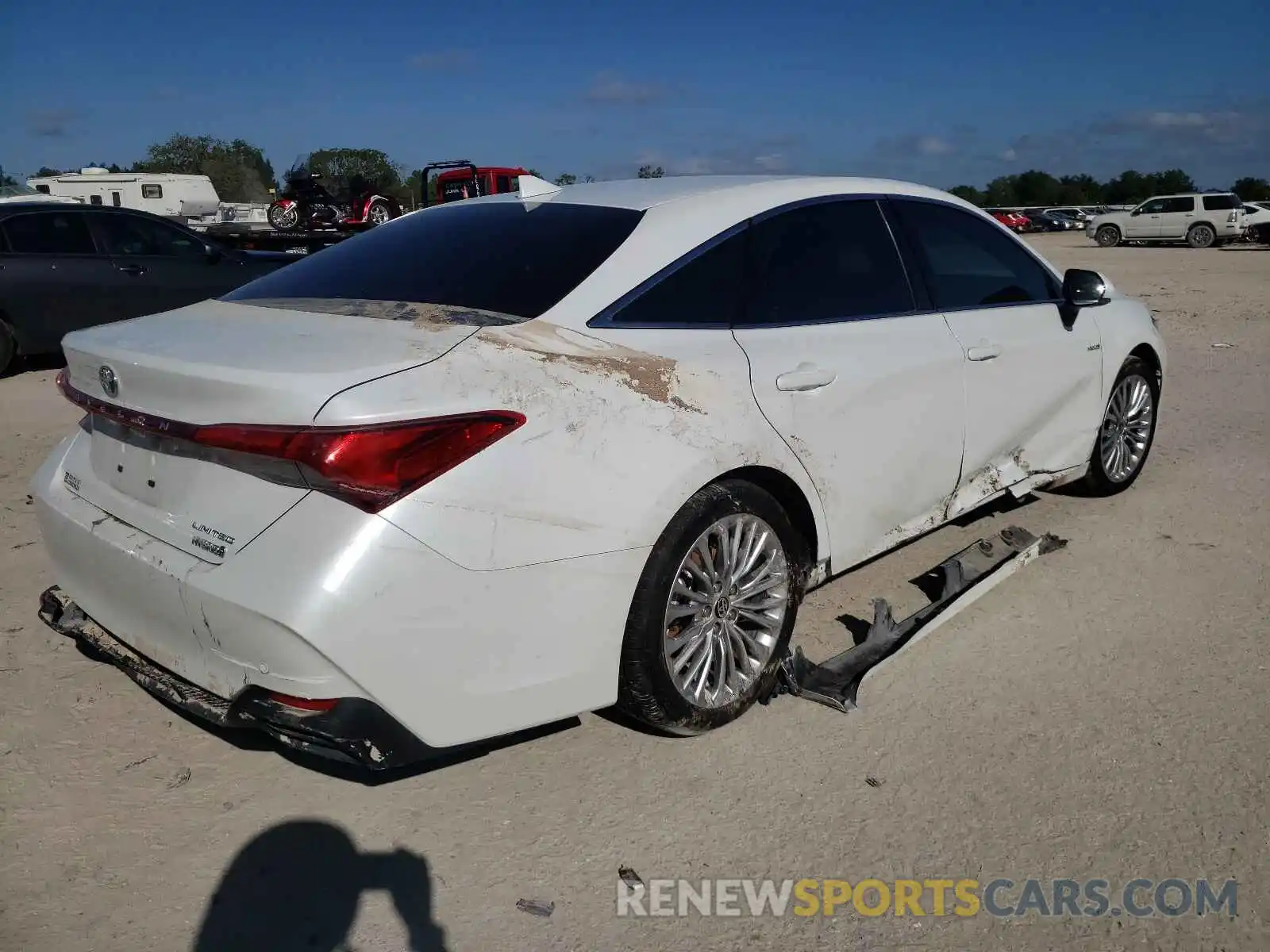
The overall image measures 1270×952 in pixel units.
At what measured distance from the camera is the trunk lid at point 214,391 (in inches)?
89.1

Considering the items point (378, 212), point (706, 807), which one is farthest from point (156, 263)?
point (378, 212)

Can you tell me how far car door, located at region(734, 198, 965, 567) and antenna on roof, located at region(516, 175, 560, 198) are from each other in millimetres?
843

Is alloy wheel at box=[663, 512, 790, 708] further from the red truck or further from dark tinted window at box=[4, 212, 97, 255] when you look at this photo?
the red truck

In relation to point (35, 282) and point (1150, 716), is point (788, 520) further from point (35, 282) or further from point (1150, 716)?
point (35, 282)

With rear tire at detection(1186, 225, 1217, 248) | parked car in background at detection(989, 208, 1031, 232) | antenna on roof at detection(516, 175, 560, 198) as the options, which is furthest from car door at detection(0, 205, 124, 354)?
parked car in background at detection(989, 208, 1031, 232)

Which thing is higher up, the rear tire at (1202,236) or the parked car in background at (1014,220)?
the parked car in background at (1014,220)

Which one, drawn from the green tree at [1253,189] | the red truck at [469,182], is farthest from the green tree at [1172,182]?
the red truck at [469,182]

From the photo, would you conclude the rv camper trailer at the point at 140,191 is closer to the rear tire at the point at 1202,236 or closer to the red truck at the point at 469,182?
the red truck at the point at 469,182

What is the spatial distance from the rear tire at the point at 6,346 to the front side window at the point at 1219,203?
32739 mm

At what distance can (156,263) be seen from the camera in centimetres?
939

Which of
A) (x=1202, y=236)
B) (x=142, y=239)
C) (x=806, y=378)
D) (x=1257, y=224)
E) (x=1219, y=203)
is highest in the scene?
(x=1219, y=203)

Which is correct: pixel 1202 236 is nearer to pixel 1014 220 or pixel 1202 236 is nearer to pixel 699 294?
pixel 1014 220

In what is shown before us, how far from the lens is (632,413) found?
2592 mm

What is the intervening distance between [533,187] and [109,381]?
1.68 m
